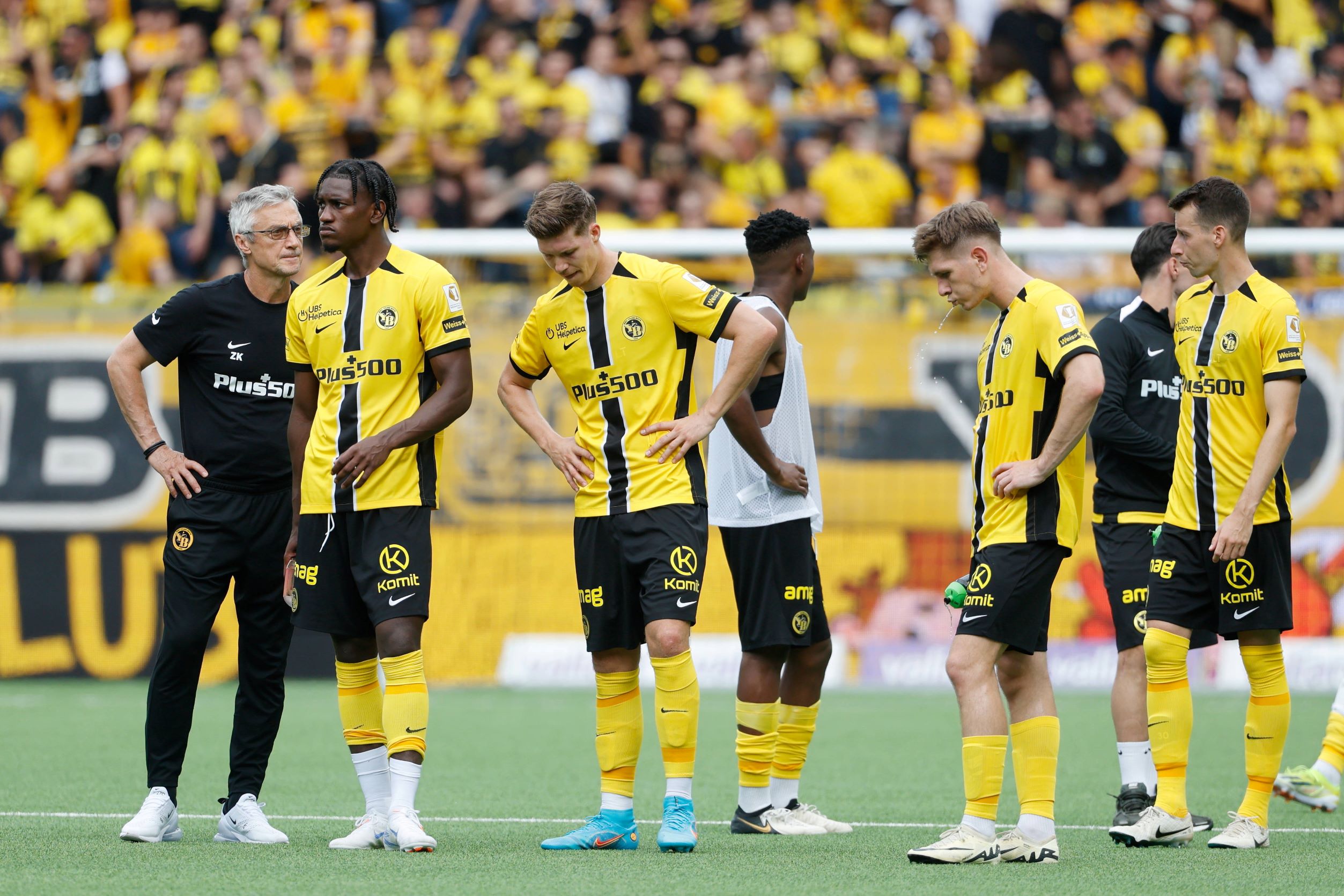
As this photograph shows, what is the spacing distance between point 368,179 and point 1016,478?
2.68 meters

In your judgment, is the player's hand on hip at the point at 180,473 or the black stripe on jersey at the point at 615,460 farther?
the player's hand on hip at the point at 180,473

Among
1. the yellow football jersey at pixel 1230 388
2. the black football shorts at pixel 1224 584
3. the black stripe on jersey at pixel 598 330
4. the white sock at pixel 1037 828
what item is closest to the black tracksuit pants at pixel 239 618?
the black stripe on jersey at pixel 598 330

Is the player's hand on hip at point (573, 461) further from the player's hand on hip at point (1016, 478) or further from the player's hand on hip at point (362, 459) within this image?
the player's hand on hip at point (1016, 478)

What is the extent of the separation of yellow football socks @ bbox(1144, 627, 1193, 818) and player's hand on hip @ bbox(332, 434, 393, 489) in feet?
10.1

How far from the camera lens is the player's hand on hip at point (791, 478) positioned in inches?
266

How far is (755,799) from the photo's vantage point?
6.76m

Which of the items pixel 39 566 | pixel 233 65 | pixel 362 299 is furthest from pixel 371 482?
pixel 233 65

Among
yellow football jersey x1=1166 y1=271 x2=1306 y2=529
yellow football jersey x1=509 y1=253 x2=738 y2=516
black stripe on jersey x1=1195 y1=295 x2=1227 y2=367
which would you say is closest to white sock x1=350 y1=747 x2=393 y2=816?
yellow football jersey x1=509 y1=253 x2=738 y2=516

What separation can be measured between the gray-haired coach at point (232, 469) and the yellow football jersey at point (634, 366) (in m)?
1.26

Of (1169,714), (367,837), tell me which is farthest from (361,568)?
(1169,714)

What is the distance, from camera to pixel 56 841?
6.11 meters

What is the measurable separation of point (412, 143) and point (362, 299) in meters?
9.79

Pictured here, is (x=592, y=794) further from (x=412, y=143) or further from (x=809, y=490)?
(x=412, y=143)

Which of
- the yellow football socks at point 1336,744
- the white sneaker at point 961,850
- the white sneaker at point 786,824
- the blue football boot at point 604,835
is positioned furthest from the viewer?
the yellow football socks at point 1336,744
